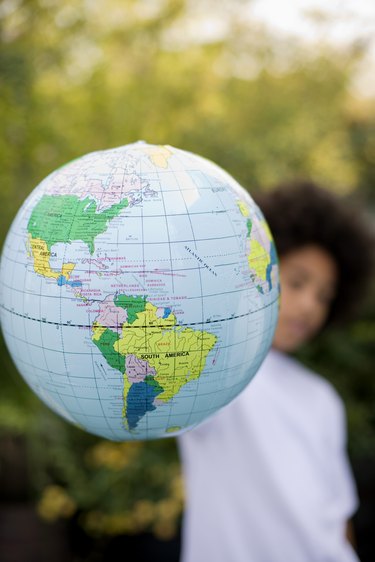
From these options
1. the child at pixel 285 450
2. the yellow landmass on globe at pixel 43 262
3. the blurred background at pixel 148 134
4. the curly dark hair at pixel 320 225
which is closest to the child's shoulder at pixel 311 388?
the child at pixel 285 450

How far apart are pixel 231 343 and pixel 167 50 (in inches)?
80.3

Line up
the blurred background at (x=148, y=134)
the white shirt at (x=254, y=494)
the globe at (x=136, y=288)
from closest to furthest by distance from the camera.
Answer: the globe at (x=136, y=288)
the white shirt at (x=254, y=494)
the blurred background at (x=148, y=134)

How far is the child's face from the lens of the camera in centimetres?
136

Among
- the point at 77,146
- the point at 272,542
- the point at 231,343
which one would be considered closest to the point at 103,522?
the point at 272,542

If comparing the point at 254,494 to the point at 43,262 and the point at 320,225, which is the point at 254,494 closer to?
the point at 320,225

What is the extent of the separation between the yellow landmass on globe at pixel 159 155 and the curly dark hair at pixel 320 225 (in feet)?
2.30

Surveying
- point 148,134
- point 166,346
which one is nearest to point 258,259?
point 166,346

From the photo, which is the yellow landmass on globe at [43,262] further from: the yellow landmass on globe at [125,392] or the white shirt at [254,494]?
the white shirt at [254,494]

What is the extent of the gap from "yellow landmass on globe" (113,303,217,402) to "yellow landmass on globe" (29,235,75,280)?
9cm

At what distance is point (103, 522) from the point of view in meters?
2.14

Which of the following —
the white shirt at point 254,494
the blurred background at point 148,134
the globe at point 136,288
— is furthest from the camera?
the blurred background at point 148,134

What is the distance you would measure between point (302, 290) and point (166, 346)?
0.78 m

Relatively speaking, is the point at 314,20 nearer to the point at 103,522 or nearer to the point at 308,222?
the point at 308,222

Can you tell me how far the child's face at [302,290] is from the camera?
53.6 inches
